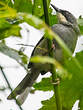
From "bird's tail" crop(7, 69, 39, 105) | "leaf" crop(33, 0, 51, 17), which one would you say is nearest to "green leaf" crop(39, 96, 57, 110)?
"bird's tail" crop(7, 69, 39, 105)

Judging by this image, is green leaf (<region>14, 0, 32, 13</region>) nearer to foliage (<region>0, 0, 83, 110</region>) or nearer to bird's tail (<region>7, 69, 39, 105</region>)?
foliage (<region>0, 0, 83, 110</region>)

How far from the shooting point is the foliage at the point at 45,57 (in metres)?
0.47

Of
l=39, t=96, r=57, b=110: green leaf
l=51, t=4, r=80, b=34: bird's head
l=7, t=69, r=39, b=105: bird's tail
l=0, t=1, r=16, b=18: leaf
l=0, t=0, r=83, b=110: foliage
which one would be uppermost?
l=0, t=1, r=16, b=18: leaf

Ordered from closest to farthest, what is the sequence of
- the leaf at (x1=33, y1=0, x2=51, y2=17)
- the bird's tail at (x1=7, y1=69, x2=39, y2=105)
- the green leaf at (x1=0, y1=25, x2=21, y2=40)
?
the green leaf at (x1=0, y1=25, x2=21, y2=40) < the leaf at (x1=33, y1=0, x2=51, y2=17) < the bird's tail at (x1=7, y1=69, x2=39, y2=105)

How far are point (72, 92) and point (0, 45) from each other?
33 cm

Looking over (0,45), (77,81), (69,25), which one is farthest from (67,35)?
(77,81)

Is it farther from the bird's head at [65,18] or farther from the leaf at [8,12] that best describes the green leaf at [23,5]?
the bird's head at [65,18]

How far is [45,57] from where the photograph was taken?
1.48ft

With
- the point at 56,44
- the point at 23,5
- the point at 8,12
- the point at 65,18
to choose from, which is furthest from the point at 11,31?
the point at 65,18

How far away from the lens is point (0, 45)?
0.90 meters

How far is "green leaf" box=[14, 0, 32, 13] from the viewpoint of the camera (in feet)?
3.74

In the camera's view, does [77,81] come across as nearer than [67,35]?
Yes

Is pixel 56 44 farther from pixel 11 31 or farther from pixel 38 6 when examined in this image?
pixel 11 31

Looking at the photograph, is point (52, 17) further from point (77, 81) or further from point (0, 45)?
point (77, 81)
